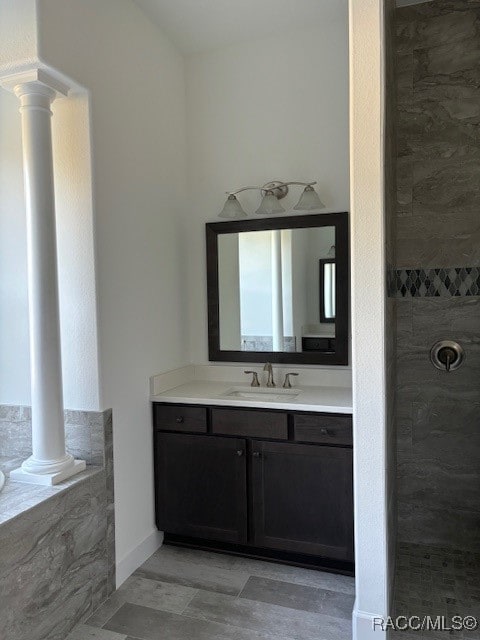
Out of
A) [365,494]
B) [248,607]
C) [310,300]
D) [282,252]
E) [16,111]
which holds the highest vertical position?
[16,111]

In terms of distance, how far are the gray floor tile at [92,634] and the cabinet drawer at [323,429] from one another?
3.92ft

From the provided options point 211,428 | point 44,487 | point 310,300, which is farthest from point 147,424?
point 310,300

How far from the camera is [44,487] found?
209 cm

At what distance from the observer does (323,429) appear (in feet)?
8.05

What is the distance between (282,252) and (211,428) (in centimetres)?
114

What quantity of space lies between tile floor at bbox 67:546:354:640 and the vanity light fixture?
1986 mm

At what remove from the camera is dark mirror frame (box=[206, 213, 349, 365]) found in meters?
2.85

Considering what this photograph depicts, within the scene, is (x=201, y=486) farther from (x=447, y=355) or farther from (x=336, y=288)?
(x=447, y=355)

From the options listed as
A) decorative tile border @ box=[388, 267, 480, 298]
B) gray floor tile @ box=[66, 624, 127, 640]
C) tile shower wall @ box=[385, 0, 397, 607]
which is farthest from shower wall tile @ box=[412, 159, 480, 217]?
gray floor tile @ box=[66, 624, 127, 640]

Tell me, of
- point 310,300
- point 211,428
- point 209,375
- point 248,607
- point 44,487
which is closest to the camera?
point 44,487

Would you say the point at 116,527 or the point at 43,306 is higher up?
the point at 43,306

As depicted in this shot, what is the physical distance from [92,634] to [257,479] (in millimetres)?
1015

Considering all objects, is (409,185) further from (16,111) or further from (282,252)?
(16,111)

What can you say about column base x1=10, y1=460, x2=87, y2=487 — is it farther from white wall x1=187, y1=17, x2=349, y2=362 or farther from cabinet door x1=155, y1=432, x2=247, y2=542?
white wall x1=187, y1=17, x2=349, y2=362
